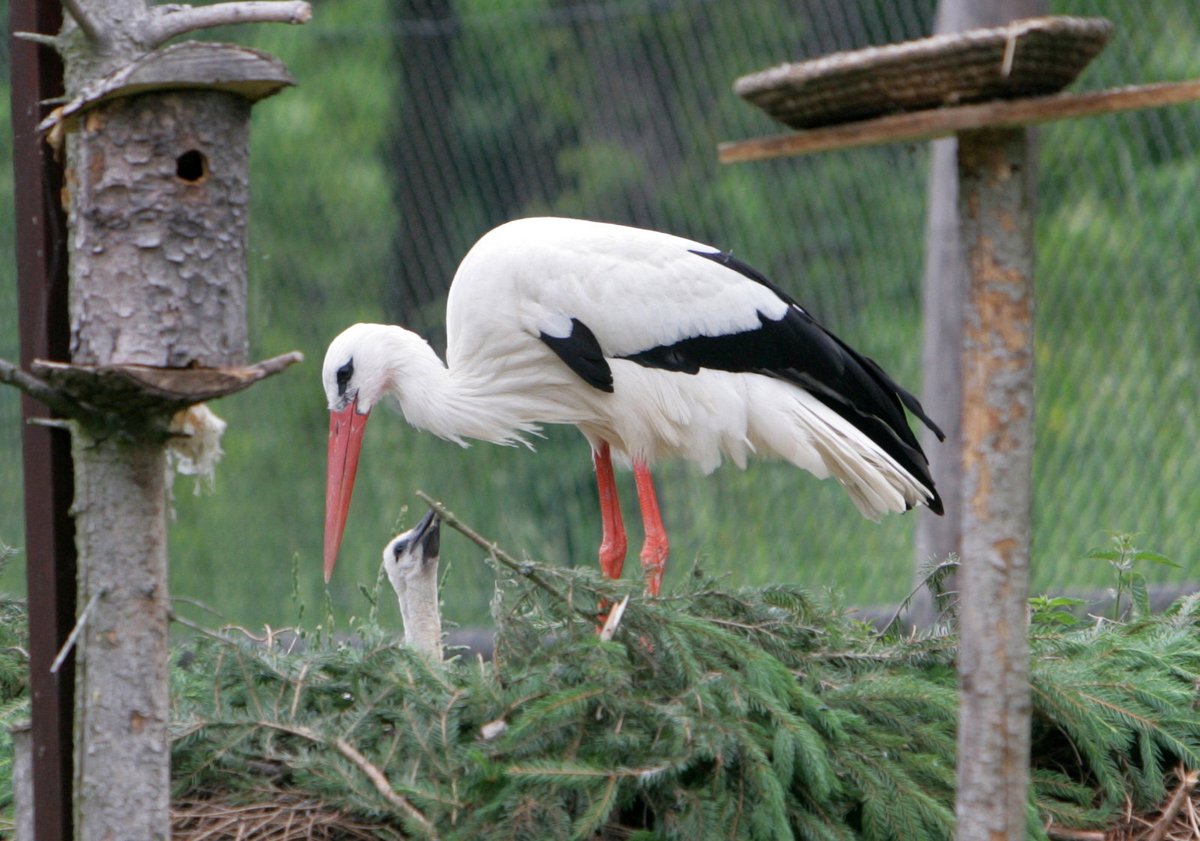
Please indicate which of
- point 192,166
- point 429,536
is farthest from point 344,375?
point 192,166

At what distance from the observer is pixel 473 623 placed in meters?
6.88

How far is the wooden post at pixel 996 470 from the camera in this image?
2320 millimetres

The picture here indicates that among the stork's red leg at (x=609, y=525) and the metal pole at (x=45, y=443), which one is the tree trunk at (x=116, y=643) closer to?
the metal pole at (x=45, y=443)

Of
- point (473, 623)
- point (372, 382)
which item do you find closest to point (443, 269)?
point (473, 623)

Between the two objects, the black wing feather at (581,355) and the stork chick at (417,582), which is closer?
the stork chick at (417,582)

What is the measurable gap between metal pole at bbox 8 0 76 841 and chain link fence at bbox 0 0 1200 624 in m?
2.76

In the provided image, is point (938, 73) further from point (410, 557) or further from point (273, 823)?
point (410, 557)

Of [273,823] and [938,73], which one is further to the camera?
[273,823]

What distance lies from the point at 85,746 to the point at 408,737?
0.77 metres

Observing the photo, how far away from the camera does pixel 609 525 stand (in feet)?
16.6

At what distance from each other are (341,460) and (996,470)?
9.59 ft

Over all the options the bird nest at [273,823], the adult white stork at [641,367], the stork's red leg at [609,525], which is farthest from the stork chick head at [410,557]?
the bird nest at [273,823]

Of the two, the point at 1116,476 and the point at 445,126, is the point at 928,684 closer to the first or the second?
the point at 1116,476

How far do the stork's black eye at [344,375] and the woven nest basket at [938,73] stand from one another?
106 inches
